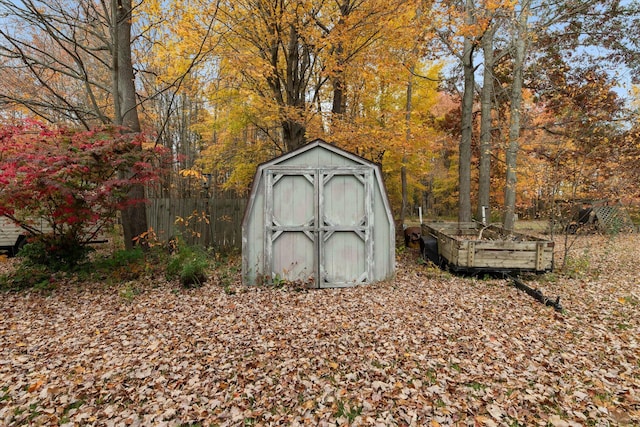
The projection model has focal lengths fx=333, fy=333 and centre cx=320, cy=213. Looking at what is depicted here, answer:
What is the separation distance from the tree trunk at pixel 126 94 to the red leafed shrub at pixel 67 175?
3.18 feet

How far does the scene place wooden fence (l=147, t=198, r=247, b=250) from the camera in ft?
34.1

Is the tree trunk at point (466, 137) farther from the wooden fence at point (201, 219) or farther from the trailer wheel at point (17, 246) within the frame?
the trailer wheel at point (17, 246)

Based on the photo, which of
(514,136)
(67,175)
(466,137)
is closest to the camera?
(67,175)

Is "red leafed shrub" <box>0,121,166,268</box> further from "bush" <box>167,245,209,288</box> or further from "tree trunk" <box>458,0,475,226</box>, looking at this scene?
"tree trunk" <box>458,0,475,226</box>

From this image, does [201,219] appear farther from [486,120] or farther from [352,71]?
[486,120]

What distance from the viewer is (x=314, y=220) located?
7031 millimetres

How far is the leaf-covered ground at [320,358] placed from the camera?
311 cm

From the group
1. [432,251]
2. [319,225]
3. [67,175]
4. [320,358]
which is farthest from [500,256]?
[67,175]

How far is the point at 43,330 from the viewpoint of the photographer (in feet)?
16.1

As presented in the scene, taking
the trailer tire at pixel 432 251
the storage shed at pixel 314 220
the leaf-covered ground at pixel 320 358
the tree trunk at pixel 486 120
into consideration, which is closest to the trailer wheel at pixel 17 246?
the leaf-covered ground at pixel 320 358

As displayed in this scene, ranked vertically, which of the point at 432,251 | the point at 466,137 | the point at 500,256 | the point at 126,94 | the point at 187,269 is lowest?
the point at 432,251

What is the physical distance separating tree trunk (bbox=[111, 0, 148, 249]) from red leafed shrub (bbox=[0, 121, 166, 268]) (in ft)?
3.18

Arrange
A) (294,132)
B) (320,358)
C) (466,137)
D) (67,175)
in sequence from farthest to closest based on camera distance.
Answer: (466,137) < (294,132) < (67,175) < (320,358)

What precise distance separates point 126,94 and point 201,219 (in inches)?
154
